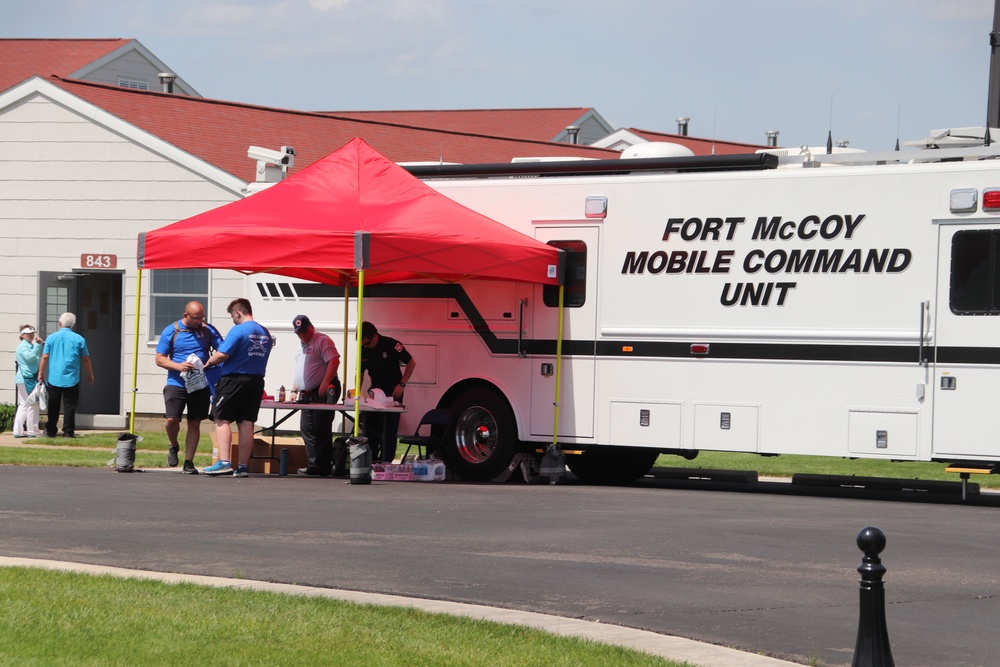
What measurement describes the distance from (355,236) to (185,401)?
286 cm

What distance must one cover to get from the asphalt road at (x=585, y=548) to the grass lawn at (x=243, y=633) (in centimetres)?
79

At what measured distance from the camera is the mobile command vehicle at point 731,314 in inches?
528

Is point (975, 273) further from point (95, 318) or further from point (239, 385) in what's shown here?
point (95, 318)

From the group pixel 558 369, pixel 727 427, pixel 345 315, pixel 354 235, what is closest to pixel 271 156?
pixel 345 315

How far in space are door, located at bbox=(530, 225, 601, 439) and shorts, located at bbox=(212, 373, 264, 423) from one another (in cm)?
279

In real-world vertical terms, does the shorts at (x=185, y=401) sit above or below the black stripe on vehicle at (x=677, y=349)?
below

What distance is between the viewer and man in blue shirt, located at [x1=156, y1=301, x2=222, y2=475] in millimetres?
15526

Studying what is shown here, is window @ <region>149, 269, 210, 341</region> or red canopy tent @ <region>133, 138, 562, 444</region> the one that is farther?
window @ <region>149, 269, 210, 341</region>

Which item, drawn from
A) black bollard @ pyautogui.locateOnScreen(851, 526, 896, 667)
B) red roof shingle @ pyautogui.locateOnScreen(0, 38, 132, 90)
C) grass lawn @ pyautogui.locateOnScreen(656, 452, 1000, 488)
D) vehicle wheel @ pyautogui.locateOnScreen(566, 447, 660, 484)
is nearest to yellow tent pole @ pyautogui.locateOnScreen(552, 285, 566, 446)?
vehicle wheel @ pyautogui.locateOnScreen(566, 447, 660, 484)

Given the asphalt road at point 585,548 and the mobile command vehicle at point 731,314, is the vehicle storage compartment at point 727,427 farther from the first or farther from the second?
the asphalt road at point 585,548

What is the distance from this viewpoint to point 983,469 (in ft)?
43.6

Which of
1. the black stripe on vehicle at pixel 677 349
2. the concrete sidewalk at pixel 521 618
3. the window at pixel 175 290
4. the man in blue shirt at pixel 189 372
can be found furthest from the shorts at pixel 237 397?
the window at pixel 175 290

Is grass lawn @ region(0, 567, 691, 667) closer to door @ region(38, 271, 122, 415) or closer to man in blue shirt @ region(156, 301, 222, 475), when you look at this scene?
man in blue shirt @ region(156, 301, 222, 475)

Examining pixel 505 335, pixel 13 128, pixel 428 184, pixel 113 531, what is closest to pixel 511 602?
pixel 113 531
